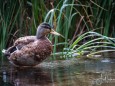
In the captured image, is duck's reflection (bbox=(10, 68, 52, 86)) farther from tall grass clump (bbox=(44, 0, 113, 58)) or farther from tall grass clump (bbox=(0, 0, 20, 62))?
tall grass clump (bbox=(0, 0, 20, 62))

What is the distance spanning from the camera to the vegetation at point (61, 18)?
301 inches

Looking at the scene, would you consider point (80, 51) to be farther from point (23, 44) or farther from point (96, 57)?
point (23, 44)

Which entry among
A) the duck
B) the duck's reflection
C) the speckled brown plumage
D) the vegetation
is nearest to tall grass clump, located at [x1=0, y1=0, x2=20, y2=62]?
the vegetation

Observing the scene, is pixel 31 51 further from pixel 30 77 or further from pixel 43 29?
pixel 30 77

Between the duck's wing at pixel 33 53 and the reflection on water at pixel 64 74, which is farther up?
the duck's wing at pixel 33 53

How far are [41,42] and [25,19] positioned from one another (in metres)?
2.04

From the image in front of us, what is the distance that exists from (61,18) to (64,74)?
2.42 m

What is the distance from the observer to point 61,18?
7.58 meters

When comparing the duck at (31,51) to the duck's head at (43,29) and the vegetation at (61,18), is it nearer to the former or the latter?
the duck's head at (43,29)

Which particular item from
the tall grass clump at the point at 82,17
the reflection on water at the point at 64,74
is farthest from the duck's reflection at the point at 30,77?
the tall grass clump at the point at 82,17

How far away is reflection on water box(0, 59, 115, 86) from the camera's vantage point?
188 inches

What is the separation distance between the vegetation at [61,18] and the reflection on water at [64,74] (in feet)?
4.61

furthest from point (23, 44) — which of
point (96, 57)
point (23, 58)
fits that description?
point (96, 57)

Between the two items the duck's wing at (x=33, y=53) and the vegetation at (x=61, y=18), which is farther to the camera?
the vegetation at (x=61, y=18)
